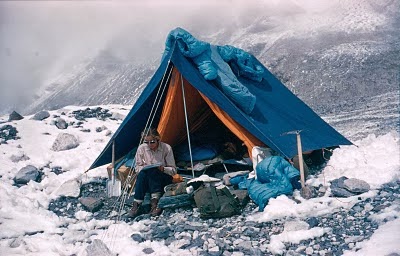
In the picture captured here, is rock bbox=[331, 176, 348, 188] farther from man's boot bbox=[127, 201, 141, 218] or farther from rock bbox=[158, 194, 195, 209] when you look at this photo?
man's boot bbox=[127, 201, 141, 218]

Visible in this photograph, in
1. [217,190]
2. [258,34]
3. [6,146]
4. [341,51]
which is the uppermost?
[258,34]

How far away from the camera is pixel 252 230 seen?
4.95m

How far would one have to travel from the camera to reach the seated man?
5.94 meters

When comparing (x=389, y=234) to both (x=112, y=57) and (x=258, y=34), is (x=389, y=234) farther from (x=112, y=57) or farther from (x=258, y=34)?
(x=112, y=57)

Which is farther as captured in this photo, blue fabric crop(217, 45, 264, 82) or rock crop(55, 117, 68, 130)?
rock crop(55, 117, 68, 130)

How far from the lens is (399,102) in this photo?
15.4 m

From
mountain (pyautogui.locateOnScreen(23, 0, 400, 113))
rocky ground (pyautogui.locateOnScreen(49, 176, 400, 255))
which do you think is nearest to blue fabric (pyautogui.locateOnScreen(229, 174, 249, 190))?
rocky ground (pyautogui.locateOnScreen(49, 176, 400, 255))

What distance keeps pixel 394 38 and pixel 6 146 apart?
24.0 meters

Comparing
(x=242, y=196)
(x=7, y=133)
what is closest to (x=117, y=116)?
(x=7, y=133)

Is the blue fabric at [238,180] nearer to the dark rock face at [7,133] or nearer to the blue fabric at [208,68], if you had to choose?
the blue fabric at [208,68]

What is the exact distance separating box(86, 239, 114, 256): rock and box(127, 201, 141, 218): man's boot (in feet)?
3.80

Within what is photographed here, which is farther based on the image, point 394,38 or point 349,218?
point 394,38

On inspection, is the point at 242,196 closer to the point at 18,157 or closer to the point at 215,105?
the point at 215,105

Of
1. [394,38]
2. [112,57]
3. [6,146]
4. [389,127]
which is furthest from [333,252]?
[112,57]
